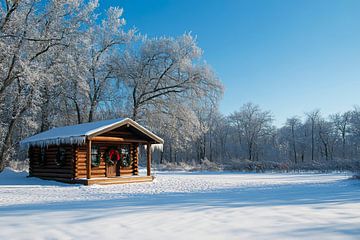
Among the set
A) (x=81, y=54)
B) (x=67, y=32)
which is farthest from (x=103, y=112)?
(x=67, y=32)

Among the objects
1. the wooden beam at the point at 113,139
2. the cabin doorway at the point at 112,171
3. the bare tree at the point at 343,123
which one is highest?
the bare tree at the point at 343,123

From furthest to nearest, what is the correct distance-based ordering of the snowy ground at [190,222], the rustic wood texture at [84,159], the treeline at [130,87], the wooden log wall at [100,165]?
the treeline at [130,87] < the wooden log wall at [100,165] < the rustic wood texture at [84,159] < the snowy ground at [190,222]

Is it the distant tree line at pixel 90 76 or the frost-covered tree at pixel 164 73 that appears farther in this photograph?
the frost-covered tree at pixel 164 73

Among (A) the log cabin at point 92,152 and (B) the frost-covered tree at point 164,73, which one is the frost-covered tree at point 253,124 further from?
(A) the log cabin at point 92,152

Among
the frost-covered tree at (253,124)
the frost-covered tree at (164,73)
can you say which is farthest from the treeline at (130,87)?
the frost-covered tree at (253,124)

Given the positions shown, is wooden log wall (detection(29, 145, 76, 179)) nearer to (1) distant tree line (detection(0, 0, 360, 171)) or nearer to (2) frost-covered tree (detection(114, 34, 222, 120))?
(1) distant tree line (detection(0, 0, 360, 171))

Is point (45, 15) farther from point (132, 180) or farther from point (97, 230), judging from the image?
point (97, 230)

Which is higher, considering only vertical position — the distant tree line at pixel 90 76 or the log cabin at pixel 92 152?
the distant tree line at pixel 90 76

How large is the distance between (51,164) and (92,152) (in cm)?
293

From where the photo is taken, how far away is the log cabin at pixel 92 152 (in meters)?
18.2

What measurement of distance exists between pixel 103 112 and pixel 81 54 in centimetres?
759

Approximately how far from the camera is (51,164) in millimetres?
20297

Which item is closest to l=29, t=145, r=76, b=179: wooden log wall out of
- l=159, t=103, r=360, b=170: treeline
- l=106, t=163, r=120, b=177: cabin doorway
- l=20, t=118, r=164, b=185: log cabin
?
l=20, t=118, r=164, b=185: log cabin

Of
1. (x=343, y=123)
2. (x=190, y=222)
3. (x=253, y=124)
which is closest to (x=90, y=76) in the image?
(x=190, y=222)
